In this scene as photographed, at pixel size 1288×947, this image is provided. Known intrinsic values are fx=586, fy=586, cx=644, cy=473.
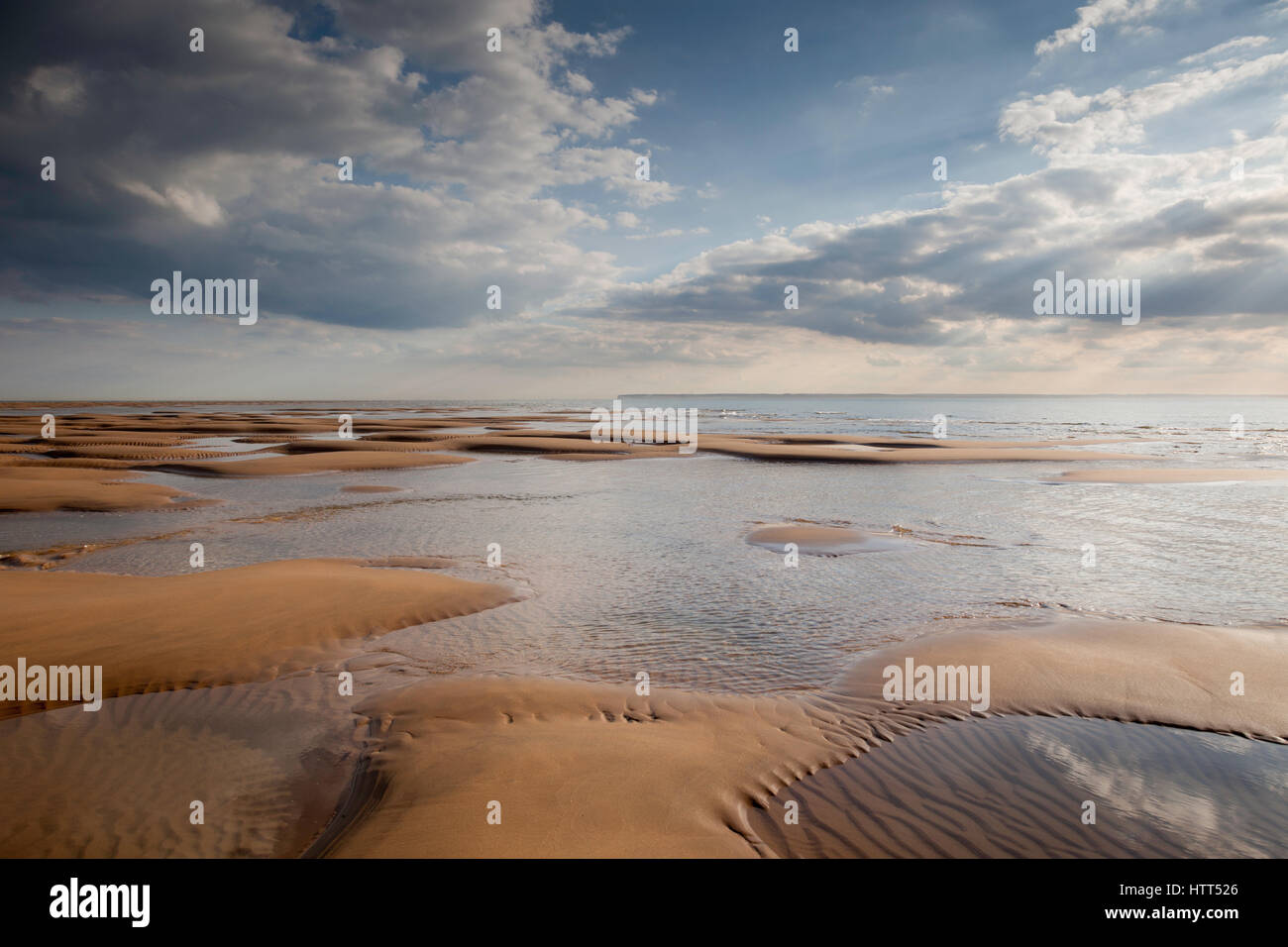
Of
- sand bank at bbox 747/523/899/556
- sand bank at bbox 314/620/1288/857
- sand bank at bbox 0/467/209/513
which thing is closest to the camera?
sand bank at bbox 314/620/1288/857

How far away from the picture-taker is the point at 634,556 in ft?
46.2

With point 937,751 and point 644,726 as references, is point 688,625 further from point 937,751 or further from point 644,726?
point 937,751

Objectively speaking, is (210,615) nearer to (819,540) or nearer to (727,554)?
(727,554)

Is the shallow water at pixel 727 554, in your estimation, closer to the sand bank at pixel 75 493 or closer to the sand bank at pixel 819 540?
the sand bank at pixel 819 540

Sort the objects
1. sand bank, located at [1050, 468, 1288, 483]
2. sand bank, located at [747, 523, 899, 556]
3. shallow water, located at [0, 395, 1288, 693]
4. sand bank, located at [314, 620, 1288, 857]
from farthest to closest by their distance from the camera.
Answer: sand bank, located at [1050, 468, 1288, 483] < sand bank, located at [747, 523, 899, 556] < shallow water, located at [0, 395, 1288, 693] < sand bank, located at [314, 620, 1288, 857]

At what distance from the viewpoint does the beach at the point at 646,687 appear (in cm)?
489

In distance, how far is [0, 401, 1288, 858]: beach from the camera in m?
4.89

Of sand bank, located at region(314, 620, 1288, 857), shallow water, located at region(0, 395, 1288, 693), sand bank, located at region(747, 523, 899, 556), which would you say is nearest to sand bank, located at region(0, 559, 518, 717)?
shallow water, located at region(0, 395, 1288, 693)

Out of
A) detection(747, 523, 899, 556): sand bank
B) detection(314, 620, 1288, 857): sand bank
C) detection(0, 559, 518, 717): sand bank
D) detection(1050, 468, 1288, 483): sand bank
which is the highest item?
detection(1050, 468, 1288, 483): sand bank

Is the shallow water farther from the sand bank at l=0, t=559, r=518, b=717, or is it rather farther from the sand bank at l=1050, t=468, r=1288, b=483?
the sand bank at l=1050, t=468, r=1288, b=483

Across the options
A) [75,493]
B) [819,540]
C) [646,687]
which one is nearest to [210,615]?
[646,687]

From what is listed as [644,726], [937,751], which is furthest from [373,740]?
[937,751]

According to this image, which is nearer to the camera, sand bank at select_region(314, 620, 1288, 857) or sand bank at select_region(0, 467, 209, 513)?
sand bank at select_region(314, 620, 1288, 857)
